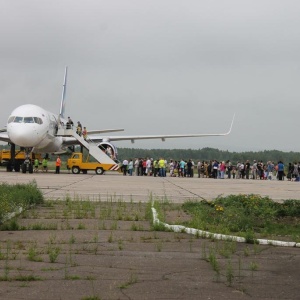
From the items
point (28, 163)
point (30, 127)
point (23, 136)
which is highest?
point (30, 127)

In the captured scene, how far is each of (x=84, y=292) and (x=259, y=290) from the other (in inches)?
62.8

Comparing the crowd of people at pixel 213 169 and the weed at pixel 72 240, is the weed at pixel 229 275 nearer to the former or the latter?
the weed at pixel 72 240

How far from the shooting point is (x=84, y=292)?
5363mm

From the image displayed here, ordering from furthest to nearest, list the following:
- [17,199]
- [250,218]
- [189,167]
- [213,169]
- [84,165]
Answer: [189,167] → [213,169] → [84,165] → [17,199] → [250,218]

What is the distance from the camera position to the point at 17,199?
13.3m

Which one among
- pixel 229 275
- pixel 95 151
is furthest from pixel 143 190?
pixel 95 151

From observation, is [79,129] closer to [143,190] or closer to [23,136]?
[23,136]

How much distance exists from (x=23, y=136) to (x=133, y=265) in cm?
3231

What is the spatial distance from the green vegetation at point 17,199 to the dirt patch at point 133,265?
29.6 inches

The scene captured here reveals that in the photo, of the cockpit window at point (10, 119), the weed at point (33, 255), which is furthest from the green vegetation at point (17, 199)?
the cockpit window at point (10, 119)

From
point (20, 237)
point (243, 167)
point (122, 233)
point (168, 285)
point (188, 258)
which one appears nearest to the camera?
point (168, 285)

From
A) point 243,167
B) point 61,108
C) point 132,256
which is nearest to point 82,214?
point 132,256

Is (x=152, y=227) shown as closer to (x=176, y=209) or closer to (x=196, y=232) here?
(x=196, y=232)

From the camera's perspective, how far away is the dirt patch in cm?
547
